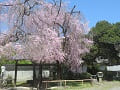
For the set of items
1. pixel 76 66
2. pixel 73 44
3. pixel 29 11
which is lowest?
pixel 76 66

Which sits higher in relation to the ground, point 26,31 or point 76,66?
point 26,31

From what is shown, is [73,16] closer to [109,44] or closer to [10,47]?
[10,47]

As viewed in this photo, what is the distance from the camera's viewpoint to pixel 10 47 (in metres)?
24.2

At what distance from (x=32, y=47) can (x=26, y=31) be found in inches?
95.8

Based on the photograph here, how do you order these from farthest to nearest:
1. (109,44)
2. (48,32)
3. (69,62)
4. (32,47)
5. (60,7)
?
(109,44), (69,62), (60,7), (48,32), (32,47)

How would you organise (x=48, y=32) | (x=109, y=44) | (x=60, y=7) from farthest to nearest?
(x=109, y=44) → (x=60, y=7) → (x=48, y=32)

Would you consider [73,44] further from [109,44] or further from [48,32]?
[109,44]

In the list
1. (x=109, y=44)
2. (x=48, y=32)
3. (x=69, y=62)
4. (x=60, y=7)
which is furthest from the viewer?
(x=109, y=44)

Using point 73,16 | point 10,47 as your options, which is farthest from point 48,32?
point 73,16

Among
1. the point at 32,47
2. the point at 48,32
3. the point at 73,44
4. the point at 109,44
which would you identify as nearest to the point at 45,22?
the point at 48,32

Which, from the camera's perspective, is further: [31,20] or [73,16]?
[73,16]

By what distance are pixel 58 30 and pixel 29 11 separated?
19.9ft

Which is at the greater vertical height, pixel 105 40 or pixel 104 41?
pixel 105 40

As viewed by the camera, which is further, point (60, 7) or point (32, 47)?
point (60, 7)
